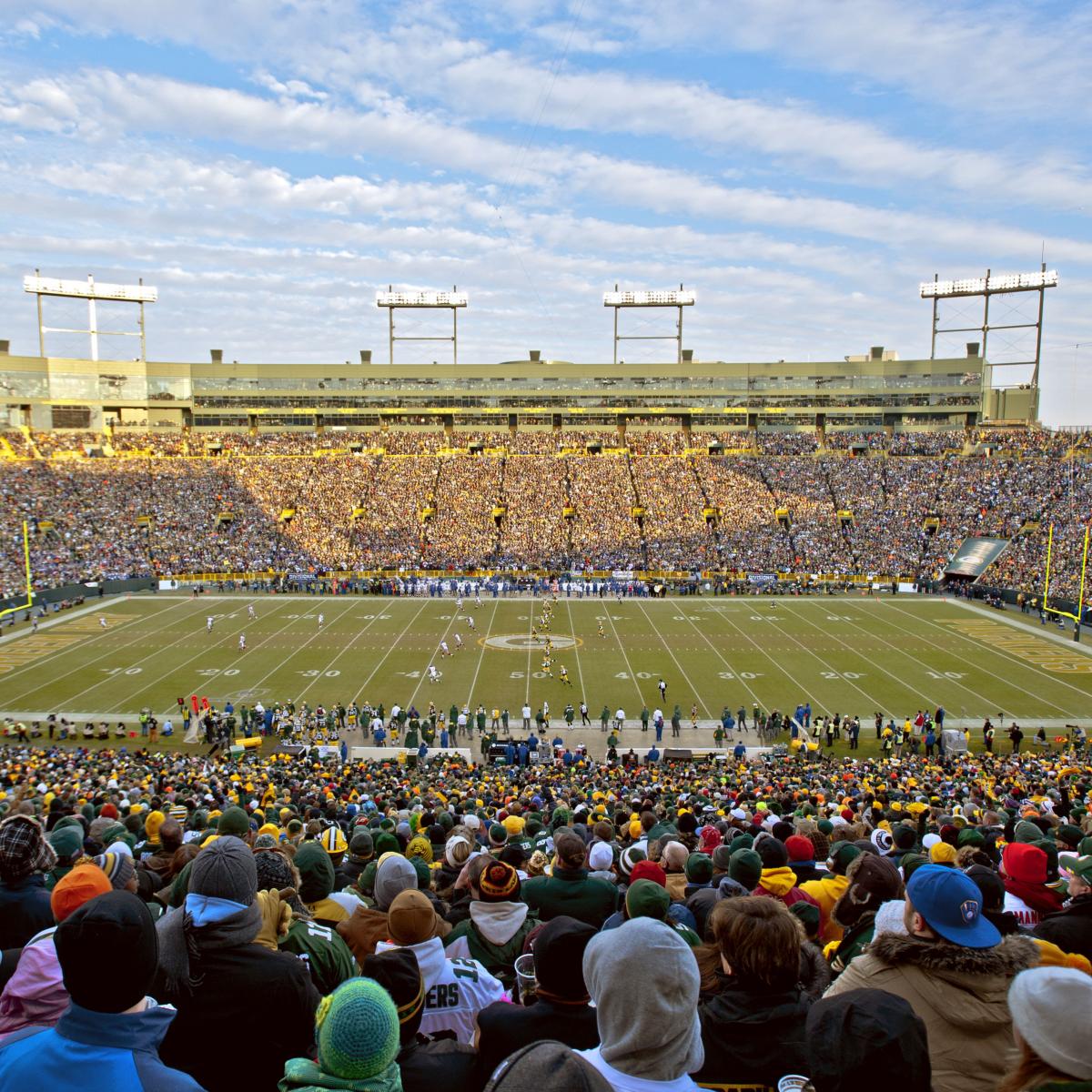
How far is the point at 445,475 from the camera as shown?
6769 cm

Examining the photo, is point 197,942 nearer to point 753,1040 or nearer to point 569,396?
point 753,1040

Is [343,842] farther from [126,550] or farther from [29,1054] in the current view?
[126,550]

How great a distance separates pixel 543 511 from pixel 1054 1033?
2357 inches

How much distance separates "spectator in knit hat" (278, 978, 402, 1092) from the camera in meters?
2.54

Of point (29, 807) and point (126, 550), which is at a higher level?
point (29, 807)

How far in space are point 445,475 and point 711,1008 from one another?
65217 millimetres

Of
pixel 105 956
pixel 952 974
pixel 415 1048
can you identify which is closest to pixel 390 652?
pixel 415 1048

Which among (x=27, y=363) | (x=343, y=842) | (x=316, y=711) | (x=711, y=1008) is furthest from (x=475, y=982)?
(x=27, y=363)

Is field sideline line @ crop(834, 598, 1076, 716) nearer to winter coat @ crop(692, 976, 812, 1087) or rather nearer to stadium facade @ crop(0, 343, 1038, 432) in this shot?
winter coat @ crop(692, 976, 812, 1087)

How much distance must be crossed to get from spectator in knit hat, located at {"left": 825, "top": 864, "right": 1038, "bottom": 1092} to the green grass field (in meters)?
22.9

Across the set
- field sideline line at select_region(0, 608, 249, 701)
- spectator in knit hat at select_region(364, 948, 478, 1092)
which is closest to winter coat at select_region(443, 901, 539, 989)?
spectator in knit hat at select_region(364, 948, 478, 1092)

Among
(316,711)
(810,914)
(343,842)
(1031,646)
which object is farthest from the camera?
(1031,646)

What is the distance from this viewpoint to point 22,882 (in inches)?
191

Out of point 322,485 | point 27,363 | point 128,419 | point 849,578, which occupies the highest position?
point 27,363
